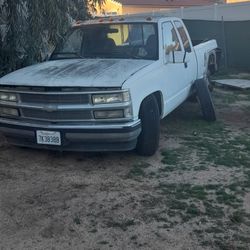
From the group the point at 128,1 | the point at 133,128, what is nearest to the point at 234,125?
the point at 133,128

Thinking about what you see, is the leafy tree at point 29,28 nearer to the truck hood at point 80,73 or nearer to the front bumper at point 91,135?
the truck hood at point 80,73

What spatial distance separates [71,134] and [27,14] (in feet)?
9.17

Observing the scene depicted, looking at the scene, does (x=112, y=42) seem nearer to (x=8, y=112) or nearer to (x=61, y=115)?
(x=61, y=115)

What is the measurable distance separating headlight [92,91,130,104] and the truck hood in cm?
12

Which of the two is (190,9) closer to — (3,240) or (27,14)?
(27,14)

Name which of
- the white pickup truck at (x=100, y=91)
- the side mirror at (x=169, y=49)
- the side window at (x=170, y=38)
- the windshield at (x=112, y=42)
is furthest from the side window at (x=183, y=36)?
the windshield at (x=112, y=42)

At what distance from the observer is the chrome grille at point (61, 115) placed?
5.39m

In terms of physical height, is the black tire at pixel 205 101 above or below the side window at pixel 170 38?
below

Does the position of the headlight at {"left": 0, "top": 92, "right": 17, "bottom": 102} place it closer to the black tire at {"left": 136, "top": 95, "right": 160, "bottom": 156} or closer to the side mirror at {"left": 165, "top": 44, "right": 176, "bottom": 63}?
the black tire at {"left": 136, "top": 95, "right": 160, "bottom": 156}

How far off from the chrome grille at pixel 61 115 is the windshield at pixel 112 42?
1439mm

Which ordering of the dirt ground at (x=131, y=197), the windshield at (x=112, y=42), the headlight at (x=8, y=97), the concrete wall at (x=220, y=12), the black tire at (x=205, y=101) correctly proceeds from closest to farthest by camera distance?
the dirt ground at (x=131, y=197) < the headlight at (x=8, y=97) < the windshield at (x=112, y=42) < the black tire at (x=205, y=101) < the concrete wall at (x=220, y=12)

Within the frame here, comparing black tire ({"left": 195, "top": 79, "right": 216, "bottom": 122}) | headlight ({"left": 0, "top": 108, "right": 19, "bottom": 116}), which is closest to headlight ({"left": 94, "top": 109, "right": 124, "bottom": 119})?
headlight ({"left": 0, "top": 108, "right": 19, "bottom": 116})

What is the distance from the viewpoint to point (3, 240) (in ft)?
12.7

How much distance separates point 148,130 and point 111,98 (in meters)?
0.78
